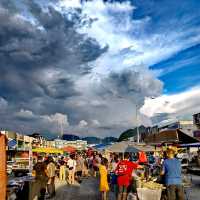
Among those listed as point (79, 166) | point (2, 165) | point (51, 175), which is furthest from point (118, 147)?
point (2, 165)

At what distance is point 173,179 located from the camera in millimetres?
10984

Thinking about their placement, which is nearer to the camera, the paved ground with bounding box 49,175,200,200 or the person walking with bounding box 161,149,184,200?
the person walking with bounding box 161,149,184,200

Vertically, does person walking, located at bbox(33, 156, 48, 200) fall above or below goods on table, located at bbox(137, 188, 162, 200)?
above

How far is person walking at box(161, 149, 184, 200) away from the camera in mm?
10945

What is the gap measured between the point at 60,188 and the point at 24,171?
17.7 m

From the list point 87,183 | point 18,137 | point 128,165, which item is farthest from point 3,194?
point 18,137

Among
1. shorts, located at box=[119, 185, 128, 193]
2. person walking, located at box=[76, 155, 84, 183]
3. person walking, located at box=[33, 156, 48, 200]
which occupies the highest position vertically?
person walking, located at box=[76, 155, 84, 183]

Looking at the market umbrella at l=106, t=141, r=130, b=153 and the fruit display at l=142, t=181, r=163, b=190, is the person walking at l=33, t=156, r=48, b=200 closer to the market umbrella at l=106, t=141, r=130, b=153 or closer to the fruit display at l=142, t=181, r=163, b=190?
the fruit display at l=142, t=181, r=163, b=190

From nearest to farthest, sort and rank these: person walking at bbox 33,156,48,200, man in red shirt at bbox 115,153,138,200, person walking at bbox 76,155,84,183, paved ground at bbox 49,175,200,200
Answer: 1. man in red shirt at bbox 115,153,138,200
2. person walking at bbox 33,156,48,200
3. paved ground at bbox 49,175,200,200
4. person walking at bbox 76,155,84,183

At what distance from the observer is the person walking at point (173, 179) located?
35.9 feet

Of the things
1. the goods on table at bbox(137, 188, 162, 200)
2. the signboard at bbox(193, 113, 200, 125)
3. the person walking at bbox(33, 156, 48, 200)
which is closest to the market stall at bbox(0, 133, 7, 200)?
A: the goods on table at bbox(137, 188, 162, 200)

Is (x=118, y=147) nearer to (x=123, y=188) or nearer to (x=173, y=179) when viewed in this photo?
(x=123, y=188)

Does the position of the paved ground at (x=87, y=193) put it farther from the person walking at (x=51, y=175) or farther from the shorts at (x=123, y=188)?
the shorts at (x=123, y=188)

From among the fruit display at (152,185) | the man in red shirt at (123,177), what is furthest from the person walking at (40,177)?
the fruit display at (152,185)
